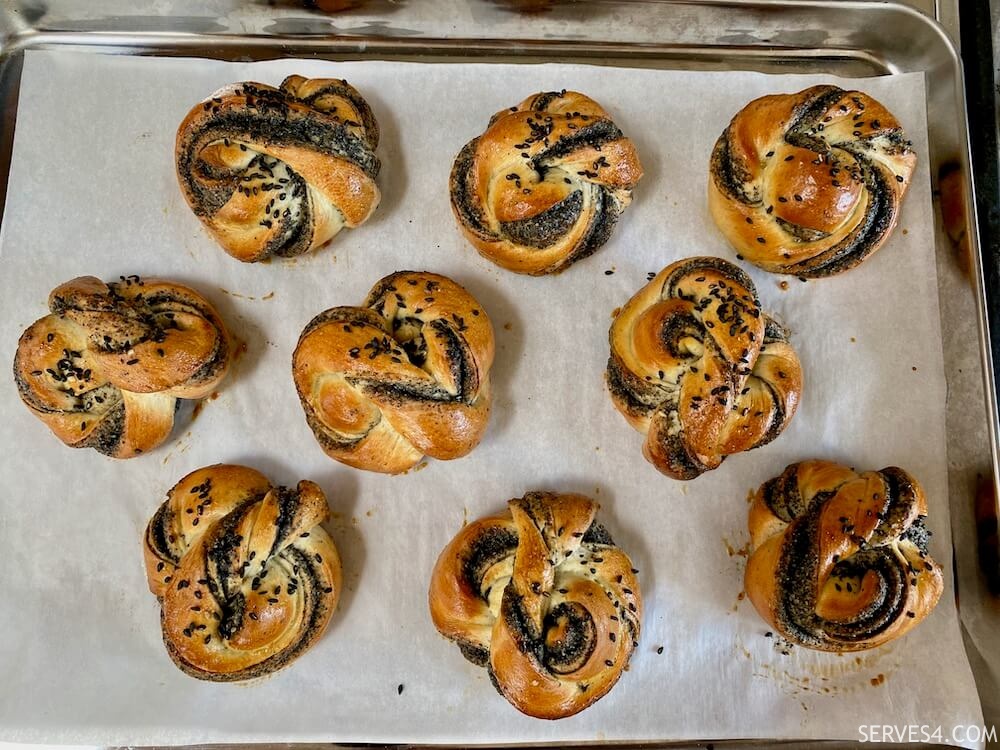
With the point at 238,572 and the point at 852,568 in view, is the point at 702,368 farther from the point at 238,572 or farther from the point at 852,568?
the point at 238,572

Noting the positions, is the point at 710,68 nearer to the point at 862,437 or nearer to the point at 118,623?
the point at 862,437

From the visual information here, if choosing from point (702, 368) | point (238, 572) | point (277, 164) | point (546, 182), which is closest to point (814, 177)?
point (702, 368)

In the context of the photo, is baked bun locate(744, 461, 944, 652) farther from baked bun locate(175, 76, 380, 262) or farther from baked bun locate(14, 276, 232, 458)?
baked bun locate(14, 276, 232, 458)

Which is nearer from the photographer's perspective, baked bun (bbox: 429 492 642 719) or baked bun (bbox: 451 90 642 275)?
baked bun (bbox: 429 492 642 719)

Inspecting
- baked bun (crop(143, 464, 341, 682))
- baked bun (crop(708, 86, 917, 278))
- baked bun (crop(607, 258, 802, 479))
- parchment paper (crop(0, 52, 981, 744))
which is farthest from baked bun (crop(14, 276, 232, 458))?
baked bun (crop(708, 86, 917, 278))

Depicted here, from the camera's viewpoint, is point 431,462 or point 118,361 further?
point 431,462

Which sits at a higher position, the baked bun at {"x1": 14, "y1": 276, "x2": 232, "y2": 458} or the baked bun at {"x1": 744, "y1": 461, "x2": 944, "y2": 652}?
the baked bun at {"x1": 14, "y1": 276, "x2": 232, "y2": 458}

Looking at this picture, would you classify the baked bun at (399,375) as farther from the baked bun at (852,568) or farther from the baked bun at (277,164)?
the baked bun at (852,568)

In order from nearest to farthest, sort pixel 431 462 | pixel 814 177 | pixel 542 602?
pixel 542 602 → pixel 814 177 → pixel 431 462
